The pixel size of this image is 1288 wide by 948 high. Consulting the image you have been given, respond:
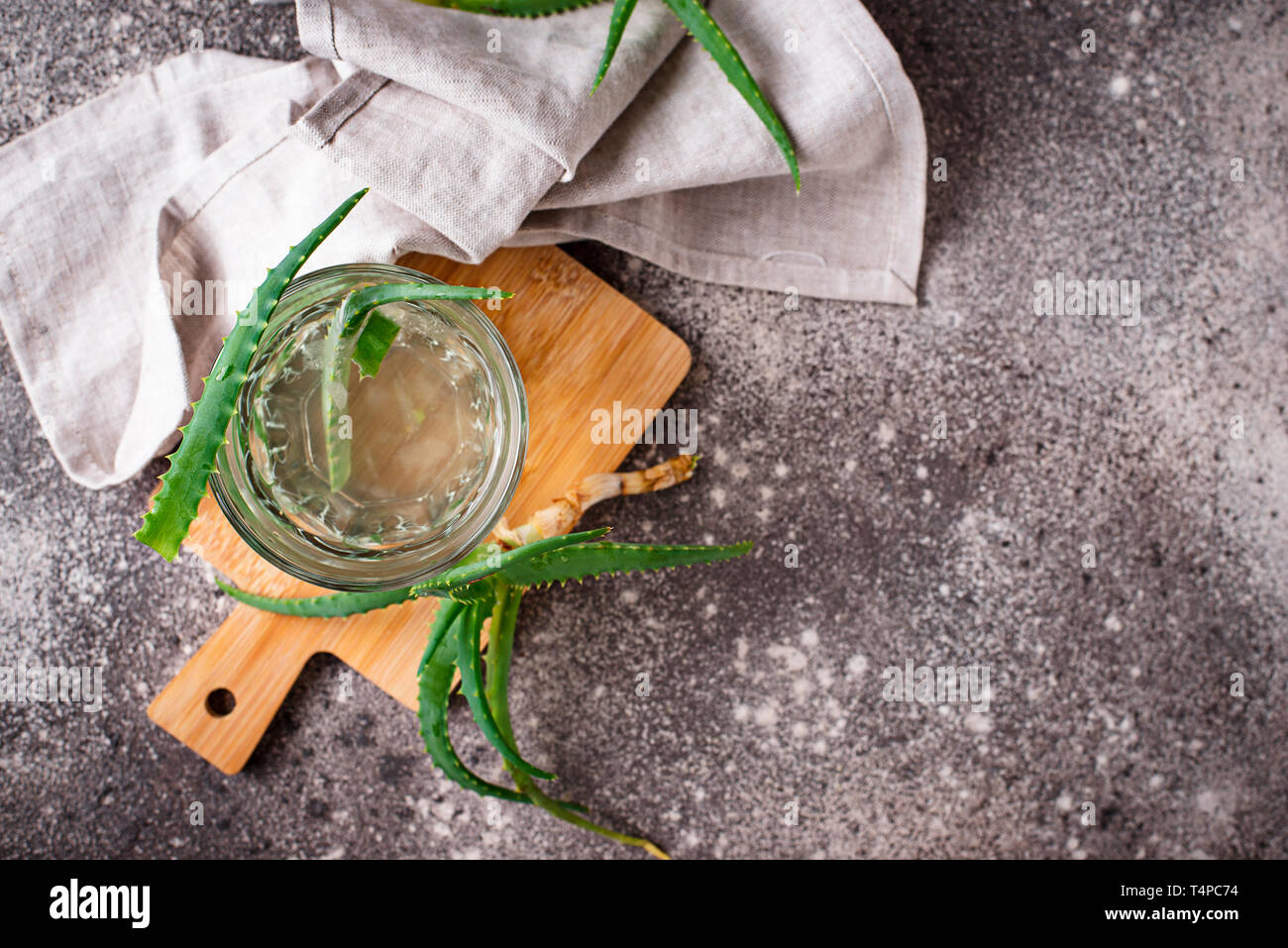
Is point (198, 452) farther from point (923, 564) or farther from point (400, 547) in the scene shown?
point (923, 564)

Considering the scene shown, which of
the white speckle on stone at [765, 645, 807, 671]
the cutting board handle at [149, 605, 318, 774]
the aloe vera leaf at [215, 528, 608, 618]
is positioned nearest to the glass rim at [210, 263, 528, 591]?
Result: the aloe vera leaf at [215, 528, 608, 618]

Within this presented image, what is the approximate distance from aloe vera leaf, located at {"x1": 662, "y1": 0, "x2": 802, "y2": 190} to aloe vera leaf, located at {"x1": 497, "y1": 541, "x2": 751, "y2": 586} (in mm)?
283

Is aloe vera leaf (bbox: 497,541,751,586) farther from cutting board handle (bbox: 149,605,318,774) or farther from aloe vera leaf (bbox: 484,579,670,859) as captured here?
cutting board handle (bbox: 149,605,318,774)

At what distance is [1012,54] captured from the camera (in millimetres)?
737

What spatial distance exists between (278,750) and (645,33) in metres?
0.66

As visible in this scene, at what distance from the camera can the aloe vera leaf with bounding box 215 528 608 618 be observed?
48 centimetres

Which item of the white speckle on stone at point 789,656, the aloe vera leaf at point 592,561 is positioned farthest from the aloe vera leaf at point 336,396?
the white speckle on stone at point 789,656

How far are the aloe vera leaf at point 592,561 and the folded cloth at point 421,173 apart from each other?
0.23m

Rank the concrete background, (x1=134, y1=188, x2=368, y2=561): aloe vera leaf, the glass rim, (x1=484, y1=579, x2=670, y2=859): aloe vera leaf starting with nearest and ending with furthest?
1. (x1=134, y1=188, x2=368, y2=561): aloe vera leaf
2. the glass rim
3. (x1=484, y1=579, x2=670, y2=859): aloe vera leaf
4. the concrete background

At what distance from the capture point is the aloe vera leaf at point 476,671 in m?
0.56

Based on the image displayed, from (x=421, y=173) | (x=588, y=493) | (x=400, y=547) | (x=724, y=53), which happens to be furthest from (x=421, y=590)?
(x=724, y=53)

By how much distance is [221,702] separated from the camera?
71 centimetres
